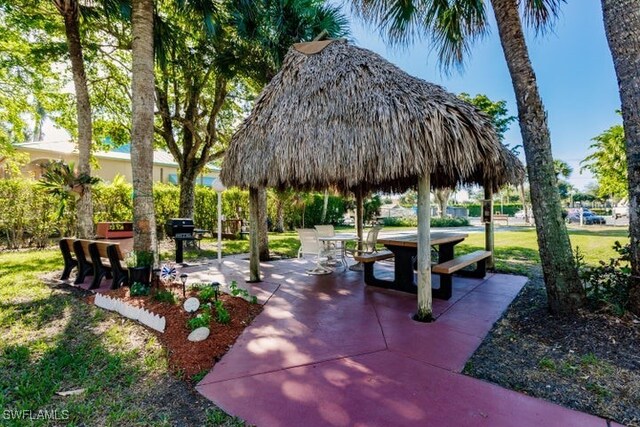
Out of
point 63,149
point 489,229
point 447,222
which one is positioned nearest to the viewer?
point 489,229

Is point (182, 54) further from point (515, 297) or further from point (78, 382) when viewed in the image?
point (515, 297)

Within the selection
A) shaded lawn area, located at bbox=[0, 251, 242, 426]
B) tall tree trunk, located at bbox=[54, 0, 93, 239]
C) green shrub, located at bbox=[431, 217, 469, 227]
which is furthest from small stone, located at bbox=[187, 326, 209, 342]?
green shrub, located at bbox=[431, 217, 469, 227]

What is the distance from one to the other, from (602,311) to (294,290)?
15.6 ft

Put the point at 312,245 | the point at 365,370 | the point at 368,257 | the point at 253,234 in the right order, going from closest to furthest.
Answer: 1. the point at 365,370
2. the point at 368,257
3. the point at 253,234
4. the point at 312,245

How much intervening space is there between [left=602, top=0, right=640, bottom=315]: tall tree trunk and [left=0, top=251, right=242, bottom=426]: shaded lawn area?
196 inches

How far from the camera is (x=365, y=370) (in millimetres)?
3262

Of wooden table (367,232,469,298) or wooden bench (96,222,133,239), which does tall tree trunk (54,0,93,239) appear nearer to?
wooden bench (96,222,133,239)

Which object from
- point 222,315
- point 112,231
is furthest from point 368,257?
point 112,231

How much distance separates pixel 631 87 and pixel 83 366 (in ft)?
23.5

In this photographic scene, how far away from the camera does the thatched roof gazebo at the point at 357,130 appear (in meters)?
4.47

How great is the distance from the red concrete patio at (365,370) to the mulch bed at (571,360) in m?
0.19

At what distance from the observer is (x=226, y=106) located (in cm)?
1420

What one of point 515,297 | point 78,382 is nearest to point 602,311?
point 515,297

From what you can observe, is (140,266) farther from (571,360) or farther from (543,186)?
(543,186)
